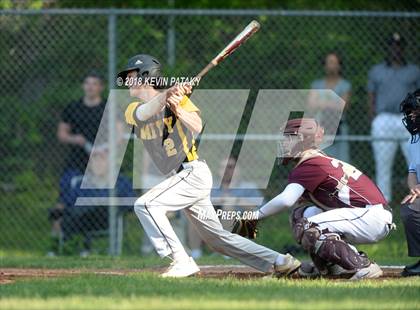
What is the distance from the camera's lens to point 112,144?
39.5 ft

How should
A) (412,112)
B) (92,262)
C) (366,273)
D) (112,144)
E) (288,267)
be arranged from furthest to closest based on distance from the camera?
(112,144), (92,262), (412,112), (288,267), (366,273)

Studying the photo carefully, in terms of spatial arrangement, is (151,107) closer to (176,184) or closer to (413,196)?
(176,184)

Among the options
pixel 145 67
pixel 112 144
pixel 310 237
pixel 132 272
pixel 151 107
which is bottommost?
pixel 132 272

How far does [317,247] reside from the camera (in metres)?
8.04

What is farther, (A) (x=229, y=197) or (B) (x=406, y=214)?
(A) (x=229, y=197)

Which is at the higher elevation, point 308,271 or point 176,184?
point 176,184

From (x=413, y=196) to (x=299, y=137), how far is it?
1.05 meters

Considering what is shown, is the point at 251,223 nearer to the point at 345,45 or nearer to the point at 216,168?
the point at 216,168

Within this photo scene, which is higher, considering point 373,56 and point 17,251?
point 373,56

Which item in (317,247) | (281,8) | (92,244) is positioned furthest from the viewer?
(281,8)

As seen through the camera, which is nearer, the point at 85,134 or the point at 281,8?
the point at 85,134

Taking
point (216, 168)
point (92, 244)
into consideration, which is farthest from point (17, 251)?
point (216, 168)

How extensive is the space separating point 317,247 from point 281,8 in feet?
26.9

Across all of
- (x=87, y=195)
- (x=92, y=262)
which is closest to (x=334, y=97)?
(x=87, y=195)
